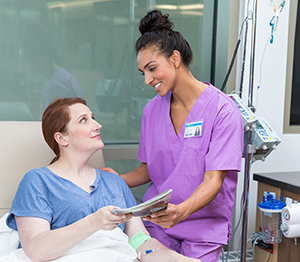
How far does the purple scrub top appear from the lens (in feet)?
4.49

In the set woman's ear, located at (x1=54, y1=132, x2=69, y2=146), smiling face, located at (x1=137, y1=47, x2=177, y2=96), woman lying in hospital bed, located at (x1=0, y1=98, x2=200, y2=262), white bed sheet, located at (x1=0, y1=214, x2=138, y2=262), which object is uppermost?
smiling face, located at (x1=137, y1=47, x2=177, y2=96)

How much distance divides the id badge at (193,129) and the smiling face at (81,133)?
0.36 metres

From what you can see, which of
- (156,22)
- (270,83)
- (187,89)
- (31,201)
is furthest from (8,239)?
(270,83)

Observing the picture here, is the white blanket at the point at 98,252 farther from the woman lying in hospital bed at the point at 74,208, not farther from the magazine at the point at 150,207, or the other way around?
the magazine at the point at 150,207

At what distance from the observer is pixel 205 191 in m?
1.29

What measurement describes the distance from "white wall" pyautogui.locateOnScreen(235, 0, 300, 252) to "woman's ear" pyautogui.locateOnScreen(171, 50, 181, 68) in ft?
3.13

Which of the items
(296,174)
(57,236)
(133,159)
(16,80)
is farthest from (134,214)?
(296,174)

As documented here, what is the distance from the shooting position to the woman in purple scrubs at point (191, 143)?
1374mm

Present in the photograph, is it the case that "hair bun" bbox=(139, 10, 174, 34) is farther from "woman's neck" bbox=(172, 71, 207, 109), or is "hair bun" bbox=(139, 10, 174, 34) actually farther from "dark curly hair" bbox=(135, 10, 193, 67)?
"woman's neck" bbox=(172, 71, 207, 109)

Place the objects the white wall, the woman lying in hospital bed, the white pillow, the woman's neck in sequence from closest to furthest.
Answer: the woman lying in hospital bed, the white pillow, the woman's neck, the white wall

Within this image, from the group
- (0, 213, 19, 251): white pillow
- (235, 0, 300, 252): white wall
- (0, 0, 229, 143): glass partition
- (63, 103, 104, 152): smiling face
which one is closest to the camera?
(0, 213, 19, 251): white pillow

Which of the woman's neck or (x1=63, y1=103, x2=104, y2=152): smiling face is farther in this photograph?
the woman's neck

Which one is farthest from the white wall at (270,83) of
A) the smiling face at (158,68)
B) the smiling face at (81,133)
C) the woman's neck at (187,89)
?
the smiling face at (81,133)

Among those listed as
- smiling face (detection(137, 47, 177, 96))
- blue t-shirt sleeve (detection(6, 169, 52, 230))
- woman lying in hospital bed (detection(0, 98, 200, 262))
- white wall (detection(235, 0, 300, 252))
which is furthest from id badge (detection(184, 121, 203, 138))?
white wall (detection(235, 0, 300, 252))
